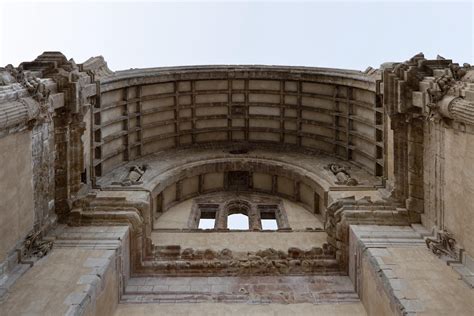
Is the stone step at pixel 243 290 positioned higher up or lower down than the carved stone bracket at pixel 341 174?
lower down

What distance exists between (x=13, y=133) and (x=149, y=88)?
1129 centimetres

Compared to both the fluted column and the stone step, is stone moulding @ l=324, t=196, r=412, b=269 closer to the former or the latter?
the stone step

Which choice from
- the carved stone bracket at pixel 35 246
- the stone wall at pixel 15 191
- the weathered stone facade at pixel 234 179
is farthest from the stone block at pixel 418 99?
the carved stone bracket at pixel 35 246

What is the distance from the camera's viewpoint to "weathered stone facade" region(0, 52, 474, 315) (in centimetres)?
1227

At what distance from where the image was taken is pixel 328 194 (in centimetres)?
1845

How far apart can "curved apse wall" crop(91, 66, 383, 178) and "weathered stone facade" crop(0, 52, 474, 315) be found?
8 cm

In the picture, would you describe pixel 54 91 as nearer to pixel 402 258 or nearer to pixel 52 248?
pixel 52 248

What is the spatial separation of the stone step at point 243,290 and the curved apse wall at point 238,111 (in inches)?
300

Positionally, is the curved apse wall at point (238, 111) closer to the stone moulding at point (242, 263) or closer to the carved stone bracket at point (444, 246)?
the stone moulding at point (242, 263)

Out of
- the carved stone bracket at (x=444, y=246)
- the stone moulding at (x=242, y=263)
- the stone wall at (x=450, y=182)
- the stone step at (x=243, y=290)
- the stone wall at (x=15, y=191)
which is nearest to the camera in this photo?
the stone wall at (x=15, y=191)

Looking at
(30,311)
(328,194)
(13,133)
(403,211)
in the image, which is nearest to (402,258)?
(403,211)

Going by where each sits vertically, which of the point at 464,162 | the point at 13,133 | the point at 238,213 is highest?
the point at 13,133

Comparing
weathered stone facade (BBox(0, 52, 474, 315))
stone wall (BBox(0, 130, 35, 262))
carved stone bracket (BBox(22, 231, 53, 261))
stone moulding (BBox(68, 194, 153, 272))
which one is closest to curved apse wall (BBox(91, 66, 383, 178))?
weathered stone facade (BBox(0, 52, 474, 315))

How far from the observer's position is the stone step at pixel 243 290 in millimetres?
13836
